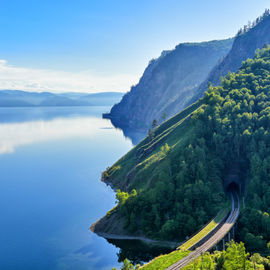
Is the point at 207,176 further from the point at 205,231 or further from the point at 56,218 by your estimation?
the point at 56,218

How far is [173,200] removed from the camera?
90.8 metres

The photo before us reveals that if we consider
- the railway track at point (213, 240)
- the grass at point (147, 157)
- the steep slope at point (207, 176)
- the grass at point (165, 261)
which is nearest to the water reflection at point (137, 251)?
the steep slope at point (207, 176)

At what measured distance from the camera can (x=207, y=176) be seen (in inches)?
3760

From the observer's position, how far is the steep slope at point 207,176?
8162cm

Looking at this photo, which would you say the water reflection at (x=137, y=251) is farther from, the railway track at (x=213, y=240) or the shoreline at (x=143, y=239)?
the railway track at (x=213, y=240)

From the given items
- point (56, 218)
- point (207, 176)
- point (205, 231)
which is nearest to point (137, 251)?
point (205, 231)

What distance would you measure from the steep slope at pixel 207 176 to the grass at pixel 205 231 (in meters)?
3.29

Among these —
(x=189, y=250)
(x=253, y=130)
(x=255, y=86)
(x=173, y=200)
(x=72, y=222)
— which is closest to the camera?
(x=189, y=250)

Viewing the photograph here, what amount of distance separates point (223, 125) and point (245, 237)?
45.0m

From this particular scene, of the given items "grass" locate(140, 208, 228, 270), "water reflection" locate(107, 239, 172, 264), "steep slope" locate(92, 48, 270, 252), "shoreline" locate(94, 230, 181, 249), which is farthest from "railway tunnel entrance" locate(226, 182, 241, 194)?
"water reflection" locate(107, 239, 172, 264)

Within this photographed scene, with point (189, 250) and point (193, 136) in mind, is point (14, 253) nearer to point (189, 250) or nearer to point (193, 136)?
point (189, 250)

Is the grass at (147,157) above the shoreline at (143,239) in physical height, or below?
above

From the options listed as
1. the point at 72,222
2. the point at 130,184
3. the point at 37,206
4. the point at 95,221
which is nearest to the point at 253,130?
the point at 130,184

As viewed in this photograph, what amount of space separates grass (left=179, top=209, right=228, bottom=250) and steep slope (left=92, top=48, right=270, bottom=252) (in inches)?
129
